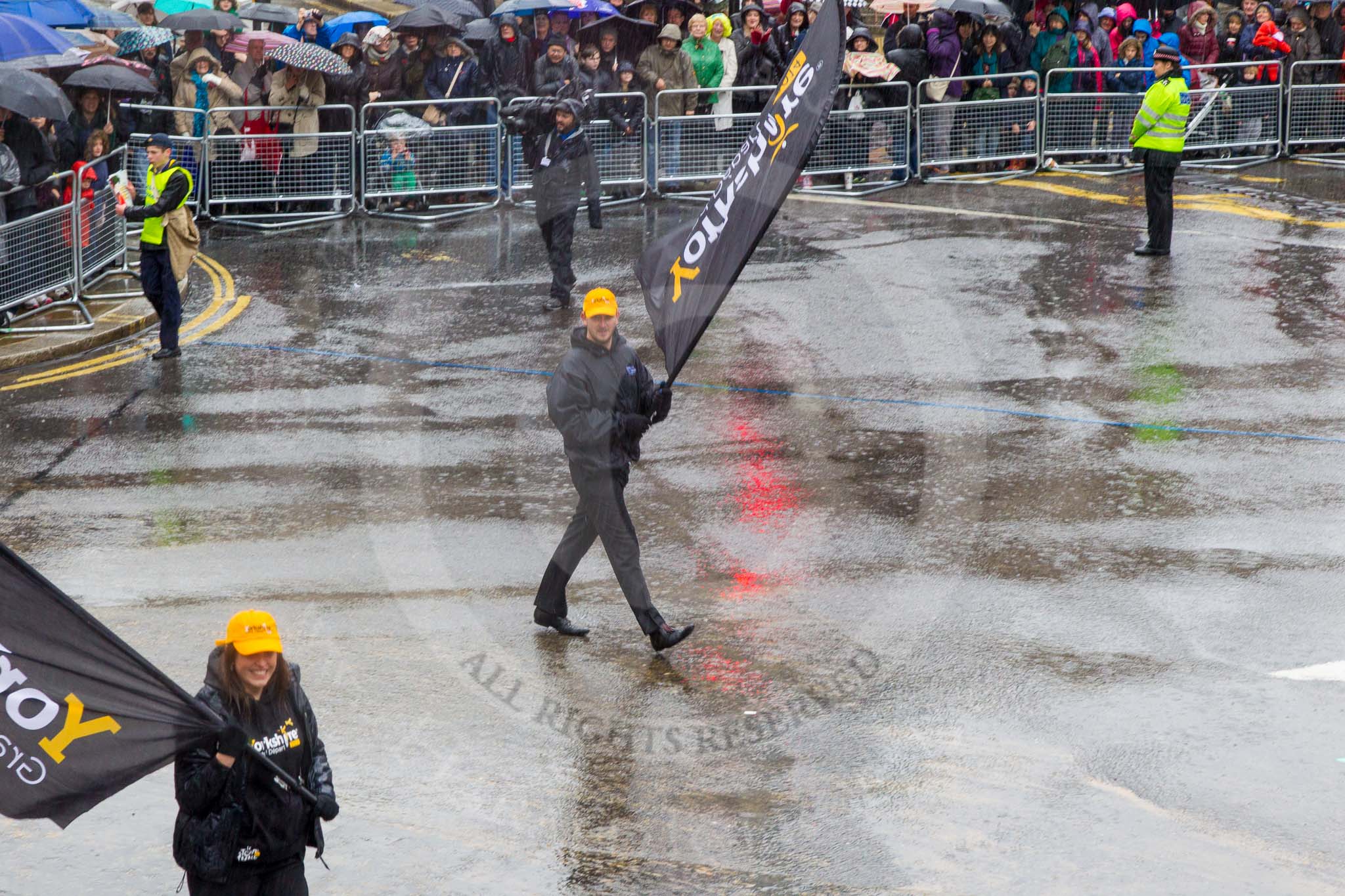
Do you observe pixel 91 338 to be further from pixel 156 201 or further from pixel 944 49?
pixel 944 49

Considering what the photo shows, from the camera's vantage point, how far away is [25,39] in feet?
53.9

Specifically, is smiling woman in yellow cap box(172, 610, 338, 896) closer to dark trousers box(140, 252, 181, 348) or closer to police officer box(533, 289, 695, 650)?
police officer box(533, 289, 695, 650)

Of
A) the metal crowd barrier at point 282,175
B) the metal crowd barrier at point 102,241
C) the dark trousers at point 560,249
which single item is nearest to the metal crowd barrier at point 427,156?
the metal crowd barrier at point 282,175

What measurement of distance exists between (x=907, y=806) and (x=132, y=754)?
337 cm

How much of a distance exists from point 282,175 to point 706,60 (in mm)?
5318

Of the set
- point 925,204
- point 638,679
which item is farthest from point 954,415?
point 925,204

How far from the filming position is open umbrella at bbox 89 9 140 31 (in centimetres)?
2011

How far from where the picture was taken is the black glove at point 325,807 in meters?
5.50

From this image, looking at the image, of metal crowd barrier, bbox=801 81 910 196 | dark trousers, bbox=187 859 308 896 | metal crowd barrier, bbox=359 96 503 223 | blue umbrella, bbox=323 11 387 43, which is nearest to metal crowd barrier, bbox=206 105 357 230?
metal crowd barrier, bbox=359 96 503 223

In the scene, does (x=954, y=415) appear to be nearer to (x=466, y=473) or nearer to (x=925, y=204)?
(x=466, y=473)

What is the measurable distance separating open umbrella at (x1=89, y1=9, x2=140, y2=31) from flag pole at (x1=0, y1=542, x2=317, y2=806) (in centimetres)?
1640

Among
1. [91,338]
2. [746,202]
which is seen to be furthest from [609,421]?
[91,338]

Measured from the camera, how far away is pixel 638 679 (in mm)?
8680

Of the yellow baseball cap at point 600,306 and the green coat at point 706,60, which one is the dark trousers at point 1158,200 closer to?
the green coat at point 706,60
